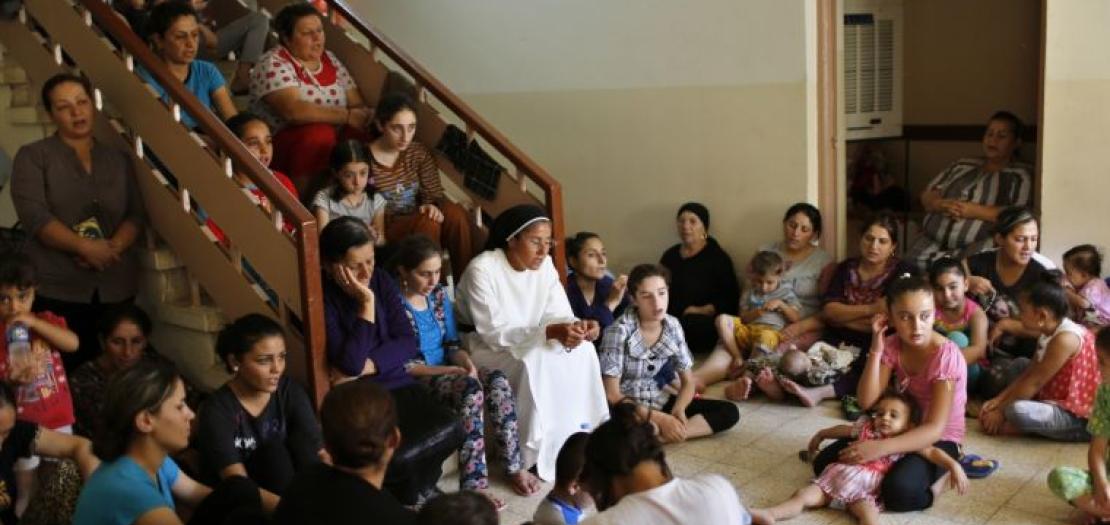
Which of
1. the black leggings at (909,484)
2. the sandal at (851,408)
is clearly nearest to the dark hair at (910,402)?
the black leggings at (909,484)

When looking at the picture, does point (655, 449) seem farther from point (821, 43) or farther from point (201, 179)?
point (821, 43)

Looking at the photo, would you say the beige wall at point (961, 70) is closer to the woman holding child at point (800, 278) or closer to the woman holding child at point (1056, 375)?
the woman holding child at point (800, 278)

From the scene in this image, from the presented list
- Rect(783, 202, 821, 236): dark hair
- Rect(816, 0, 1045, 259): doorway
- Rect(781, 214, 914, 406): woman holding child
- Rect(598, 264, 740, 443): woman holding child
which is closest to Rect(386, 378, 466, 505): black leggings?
Rect(598, 264, 740, 443): woman holding child

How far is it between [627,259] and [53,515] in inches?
154

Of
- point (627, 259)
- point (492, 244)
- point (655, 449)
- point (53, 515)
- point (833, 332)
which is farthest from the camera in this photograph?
point (627, 259)

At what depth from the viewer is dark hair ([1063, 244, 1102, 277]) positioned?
5.07 metres

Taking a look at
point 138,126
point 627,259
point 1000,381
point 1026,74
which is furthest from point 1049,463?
point 138,126

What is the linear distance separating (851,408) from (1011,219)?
1.18m

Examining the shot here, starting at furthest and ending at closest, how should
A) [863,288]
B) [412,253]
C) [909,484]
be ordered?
[863,288], [412,253], [909,484]

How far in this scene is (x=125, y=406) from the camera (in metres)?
2.82

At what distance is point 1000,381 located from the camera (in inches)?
186

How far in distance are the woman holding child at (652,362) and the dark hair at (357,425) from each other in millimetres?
2060

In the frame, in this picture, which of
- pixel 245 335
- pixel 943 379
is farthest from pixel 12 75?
pixel 943 379

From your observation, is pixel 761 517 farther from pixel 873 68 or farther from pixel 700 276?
pixel 873 68
